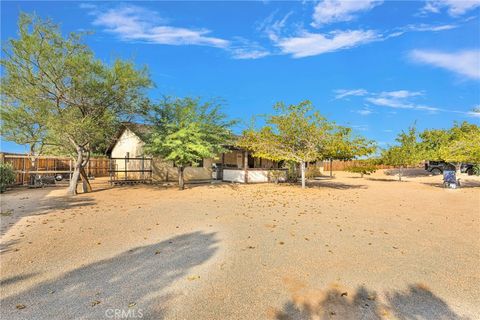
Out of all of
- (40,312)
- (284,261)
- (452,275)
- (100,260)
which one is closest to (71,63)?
(100,260)

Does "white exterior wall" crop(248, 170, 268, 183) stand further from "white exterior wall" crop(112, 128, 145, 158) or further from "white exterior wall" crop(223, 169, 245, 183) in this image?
"white exterior wall" crop(112, 128, 145, 158)

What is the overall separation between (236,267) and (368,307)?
6.42 ft

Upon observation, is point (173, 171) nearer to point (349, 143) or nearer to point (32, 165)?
point (32, 165)

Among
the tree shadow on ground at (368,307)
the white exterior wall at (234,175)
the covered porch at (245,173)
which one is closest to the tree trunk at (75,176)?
the covered porch at (245,173)

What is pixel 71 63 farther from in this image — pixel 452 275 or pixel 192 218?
pixel 452 275

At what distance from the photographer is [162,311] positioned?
3.10 metres

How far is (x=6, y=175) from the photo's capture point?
13867mm

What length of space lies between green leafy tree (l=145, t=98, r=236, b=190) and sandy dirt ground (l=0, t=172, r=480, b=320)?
595cm

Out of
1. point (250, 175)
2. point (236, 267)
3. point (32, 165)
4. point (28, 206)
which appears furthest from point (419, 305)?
point (32, 165)

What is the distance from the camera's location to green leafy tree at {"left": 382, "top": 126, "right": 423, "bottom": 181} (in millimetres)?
25609

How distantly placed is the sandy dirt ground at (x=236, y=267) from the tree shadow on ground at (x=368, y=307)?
1cm

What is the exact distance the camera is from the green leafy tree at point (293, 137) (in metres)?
16.2

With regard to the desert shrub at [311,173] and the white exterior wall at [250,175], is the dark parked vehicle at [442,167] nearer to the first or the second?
the desert shrub at [311,173]

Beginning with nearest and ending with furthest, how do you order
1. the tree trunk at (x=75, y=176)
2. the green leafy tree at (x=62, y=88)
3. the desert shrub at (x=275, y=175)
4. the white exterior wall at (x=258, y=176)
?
1. the green leafy tree at (x=62, y=88)
2. the tree trunk at (x=75, y=176)
3. the white exterior wall at (x=258, y=176)
4. the desert shrub at (x=275, y=175)
